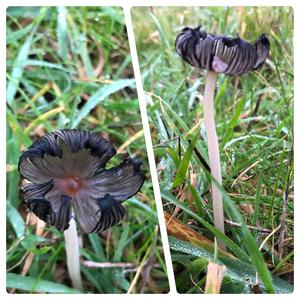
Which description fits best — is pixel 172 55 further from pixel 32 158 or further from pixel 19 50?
pixel 19 50

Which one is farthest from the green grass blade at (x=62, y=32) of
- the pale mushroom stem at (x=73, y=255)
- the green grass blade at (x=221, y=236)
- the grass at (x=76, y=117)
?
the green grass blade at (x=221, y=236)

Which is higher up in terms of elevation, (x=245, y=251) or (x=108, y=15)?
(x=108, y=15)

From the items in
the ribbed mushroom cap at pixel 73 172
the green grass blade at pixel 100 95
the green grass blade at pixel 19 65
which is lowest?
the ribbed mushroom cap at pixel 73 172

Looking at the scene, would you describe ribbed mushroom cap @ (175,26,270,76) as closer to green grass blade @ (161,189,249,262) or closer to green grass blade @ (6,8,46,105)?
green grass blade @ (161,189,249,262)

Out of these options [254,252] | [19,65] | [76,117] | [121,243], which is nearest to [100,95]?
[76,117]

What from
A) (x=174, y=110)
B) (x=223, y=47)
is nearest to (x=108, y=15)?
(x=174, y=110)

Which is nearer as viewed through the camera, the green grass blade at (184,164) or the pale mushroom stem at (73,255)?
the green grass blade at (184,164)

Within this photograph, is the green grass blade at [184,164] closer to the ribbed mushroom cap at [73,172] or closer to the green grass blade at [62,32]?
the ribbed mushroom cap at [73,172]

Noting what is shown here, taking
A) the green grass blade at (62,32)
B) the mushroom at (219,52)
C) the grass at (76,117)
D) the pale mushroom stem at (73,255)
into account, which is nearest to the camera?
the mushroom at (219,52)
